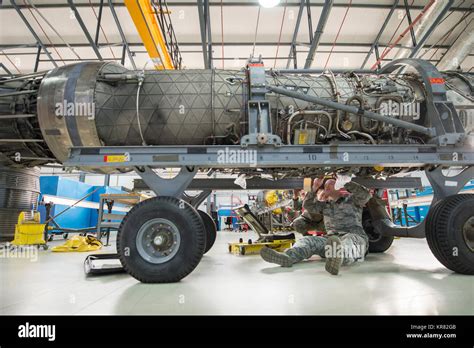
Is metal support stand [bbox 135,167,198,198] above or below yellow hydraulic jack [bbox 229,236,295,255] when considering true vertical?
above

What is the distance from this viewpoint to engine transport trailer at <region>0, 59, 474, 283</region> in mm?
2377

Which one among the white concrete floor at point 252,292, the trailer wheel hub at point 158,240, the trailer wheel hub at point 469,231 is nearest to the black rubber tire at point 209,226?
the white concrete floor at point 252,292

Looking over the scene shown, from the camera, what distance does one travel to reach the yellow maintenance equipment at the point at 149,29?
5863 mm

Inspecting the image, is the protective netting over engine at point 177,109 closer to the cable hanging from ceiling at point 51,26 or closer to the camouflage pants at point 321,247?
the camouflage pants at point 321,247

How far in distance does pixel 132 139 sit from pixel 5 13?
8941 mm

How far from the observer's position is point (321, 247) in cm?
329

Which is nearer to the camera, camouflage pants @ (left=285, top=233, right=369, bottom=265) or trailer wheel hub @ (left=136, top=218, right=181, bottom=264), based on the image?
trailer wheel hub @ (left=136, top=218, right=181, bottom=264)

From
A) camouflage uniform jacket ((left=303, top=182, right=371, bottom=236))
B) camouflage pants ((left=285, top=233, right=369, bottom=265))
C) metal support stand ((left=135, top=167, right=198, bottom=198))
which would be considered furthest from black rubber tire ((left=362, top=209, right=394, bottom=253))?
metal support stand ((left=135, top=167, right=198, bottom=198))

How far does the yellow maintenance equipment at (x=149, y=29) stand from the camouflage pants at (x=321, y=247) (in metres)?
5.84

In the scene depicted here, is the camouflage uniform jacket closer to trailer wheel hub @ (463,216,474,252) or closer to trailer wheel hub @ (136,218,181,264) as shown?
trailer wheel hub @ (463,216,474,252)

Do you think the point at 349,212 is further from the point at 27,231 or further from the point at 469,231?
the point at 27,231

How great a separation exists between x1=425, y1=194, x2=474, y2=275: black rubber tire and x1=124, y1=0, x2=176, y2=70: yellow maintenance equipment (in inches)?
256
